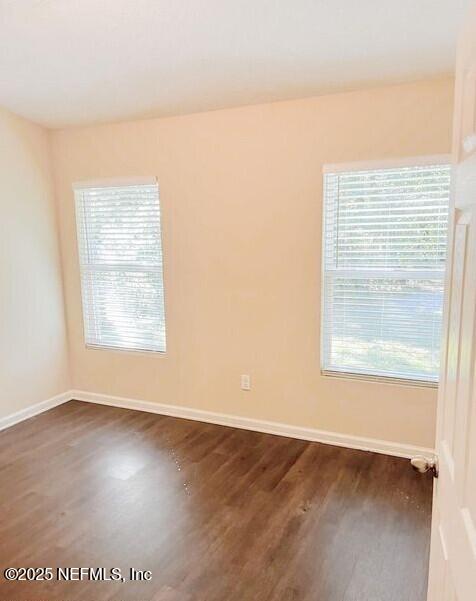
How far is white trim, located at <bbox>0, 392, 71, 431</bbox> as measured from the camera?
3.52 meters

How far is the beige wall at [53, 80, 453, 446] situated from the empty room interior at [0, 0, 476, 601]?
2cm

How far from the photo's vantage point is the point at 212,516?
231 cm

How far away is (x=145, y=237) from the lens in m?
3.58

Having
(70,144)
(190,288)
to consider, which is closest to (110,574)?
(190,288)

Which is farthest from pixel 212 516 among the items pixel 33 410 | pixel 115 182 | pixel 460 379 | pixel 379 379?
pixel 115 182

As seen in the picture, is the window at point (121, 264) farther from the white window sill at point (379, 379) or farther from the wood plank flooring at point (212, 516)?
the white window sill at point (379, 379)

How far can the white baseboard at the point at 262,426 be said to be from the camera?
9.64ft

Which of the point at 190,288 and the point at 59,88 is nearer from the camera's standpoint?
the point at 59,88

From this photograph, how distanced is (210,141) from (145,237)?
967 millimetres

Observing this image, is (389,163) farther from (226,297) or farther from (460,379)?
(460,379)

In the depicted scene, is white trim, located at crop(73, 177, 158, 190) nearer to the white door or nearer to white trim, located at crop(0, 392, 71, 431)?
white trim, located at crop(0, 392, 71, 431)

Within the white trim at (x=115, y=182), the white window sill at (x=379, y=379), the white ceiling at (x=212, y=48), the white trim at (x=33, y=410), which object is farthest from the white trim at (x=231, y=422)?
the white ceiling at (x=212, y=48)

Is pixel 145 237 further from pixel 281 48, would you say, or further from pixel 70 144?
pixel 281 48

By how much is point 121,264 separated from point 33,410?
5.00ft
